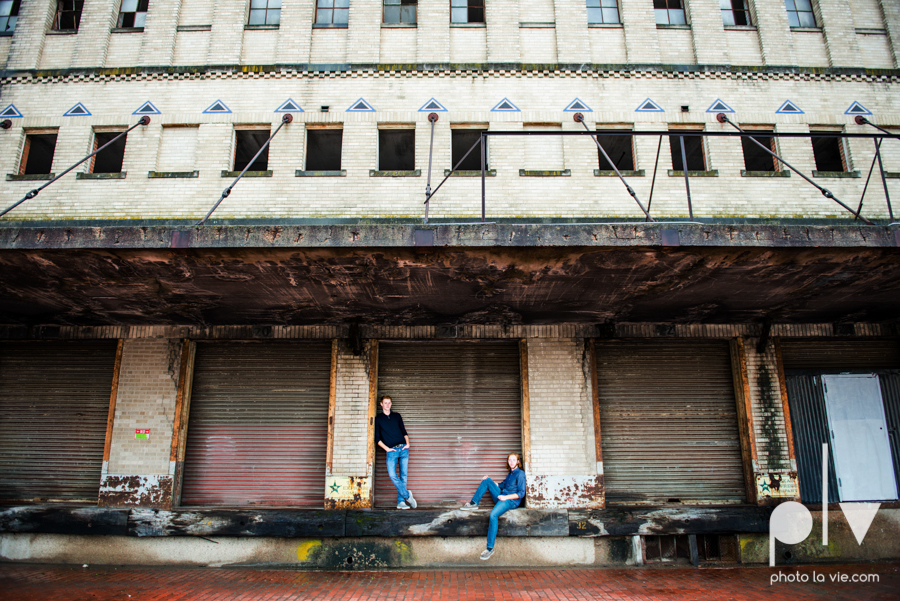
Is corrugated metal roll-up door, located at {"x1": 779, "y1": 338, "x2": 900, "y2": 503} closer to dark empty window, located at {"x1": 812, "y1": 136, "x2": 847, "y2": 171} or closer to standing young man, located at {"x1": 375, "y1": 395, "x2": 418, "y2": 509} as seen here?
dark empty window, located at {"x1": 812, "y1": 136, "x2": 847, "y2": 171}

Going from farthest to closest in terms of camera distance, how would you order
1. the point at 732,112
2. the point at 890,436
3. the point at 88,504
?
1. the point at 732,112
2. the point at 890,436
3. the point at 88,504

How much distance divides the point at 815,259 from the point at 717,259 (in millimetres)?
1271

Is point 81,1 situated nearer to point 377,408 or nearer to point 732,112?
point 377,408

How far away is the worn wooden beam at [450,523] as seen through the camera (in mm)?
7402

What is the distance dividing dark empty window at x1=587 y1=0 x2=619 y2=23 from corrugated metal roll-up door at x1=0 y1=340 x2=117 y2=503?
12.3 meters

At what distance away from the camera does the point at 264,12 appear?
1002cm

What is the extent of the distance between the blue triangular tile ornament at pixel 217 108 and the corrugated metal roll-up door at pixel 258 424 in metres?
4.89

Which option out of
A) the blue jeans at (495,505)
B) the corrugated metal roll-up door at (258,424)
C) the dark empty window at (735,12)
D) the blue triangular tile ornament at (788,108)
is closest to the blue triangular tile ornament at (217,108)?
the corrugated metal roll-up door at (258,424)

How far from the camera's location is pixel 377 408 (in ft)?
27.3

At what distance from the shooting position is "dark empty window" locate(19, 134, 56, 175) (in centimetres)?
937

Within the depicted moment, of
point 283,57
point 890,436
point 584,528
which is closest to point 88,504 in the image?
point 584,528

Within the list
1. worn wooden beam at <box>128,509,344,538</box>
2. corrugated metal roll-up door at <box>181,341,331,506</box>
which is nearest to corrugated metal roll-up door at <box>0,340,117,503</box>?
worn wooden beam at <box>128,509,344,538</box>

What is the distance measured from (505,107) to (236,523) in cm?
938

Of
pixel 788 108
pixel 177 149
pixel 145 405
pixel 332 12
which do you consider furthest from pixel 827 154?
pixel 145 405
